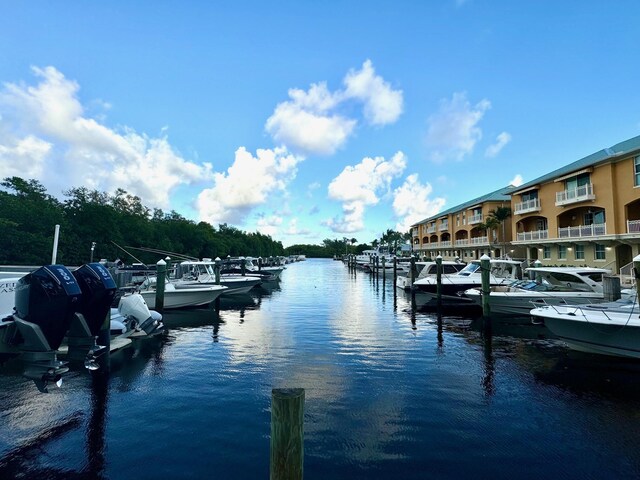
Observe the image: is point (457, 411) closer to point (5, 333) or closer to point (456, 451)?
point (456, 451)

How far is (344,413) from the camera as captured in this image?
7.45 m

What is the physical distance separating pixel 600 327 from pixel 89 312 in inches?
522

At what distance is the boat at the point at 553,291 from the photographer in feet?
55.2

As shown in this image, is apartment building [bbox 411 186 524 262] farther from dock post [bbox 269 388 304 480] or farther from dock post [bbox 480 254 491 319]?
dock post [bbox 269 388 304 480]

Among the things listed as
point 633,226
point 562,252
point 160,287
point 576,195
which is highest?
point 576,195

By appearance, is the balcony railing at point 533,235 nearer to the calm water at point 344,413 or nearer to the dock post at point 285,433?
the calm water at point 344,413

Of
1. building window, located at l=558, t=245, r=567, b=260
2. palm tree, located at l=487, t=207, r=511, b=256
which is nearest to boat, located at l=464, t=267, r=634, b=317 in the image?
building window, located at l=558, t=245, r=567, b=260

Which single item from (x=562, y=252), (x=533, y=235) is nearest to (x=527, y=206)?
(x=533, y=235)

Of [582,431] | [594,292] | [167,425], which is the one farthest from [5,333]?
[594,292]

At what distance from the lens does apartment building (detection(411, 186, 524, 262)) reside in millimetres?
46812

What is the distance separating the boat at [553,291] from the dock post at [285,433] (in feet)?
52.4

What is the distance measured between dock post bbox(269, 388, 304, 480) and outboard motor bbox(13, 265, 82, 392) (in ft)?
16.0

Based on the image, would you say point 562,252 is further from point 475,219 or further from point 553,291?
point 553,291

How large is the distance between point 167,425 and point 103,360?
3.73m
